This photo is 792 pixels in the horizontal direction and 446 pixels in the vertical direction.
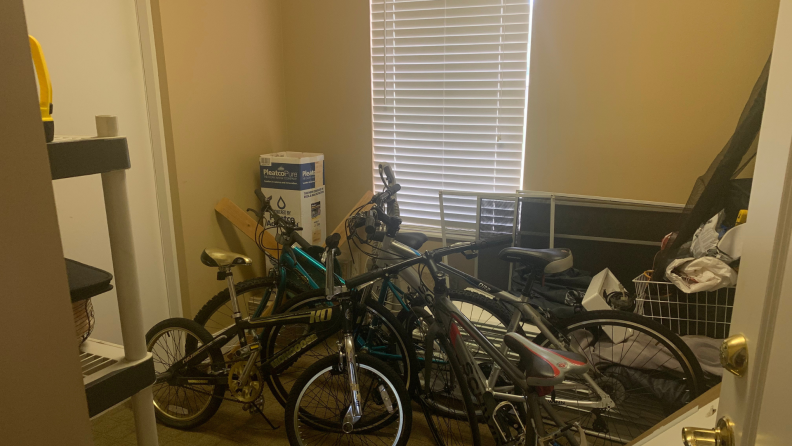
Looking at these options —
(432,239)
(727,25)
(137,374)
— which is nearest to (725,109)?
(727,25)

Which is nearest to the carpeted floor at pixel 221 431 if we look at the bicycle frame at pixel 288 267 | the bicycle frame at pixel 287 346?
the bicycle frame at pixel 287 346

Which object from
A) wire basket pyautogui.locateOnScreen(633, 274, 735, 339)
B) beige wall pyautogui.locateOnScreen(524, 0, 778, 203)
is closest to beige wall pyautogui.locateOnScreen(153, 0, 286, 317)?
beige wall pyautogui.locateOnScreen(524, 0, 778, 203)

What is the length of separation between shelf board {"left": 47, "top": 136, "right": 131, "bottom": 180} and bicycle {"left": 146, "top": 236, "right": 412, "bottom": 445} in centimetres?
108

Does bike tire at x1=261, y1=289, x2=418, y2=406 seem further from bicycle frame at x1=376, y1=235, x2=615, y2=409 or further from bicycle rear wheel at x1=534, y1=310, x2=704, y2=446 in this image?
bicycle rear wheel at x1=534, y1=310, x2=704, y2=446

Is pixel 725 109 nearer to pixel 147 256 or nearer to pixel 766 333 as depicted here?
pixel 766 333

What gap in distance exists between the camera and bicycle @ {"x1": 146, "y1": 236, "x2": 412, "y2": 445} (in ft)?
6.18

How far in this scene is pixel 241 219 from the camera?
2803 mm

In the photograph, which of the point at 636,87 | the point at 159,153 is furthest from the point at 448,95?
the point at 159,153

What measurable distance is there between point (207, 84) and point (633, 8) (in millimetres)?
2261

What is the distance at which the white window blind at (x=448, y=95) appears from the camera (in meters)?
2.65

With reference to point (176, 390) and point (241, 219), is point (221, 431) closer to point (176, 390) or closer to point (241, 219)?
point (176, 390)

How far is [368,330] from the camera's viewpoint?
2301mm

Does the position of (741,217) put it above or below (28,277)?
below

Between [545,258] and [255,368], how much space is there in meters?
1.39
